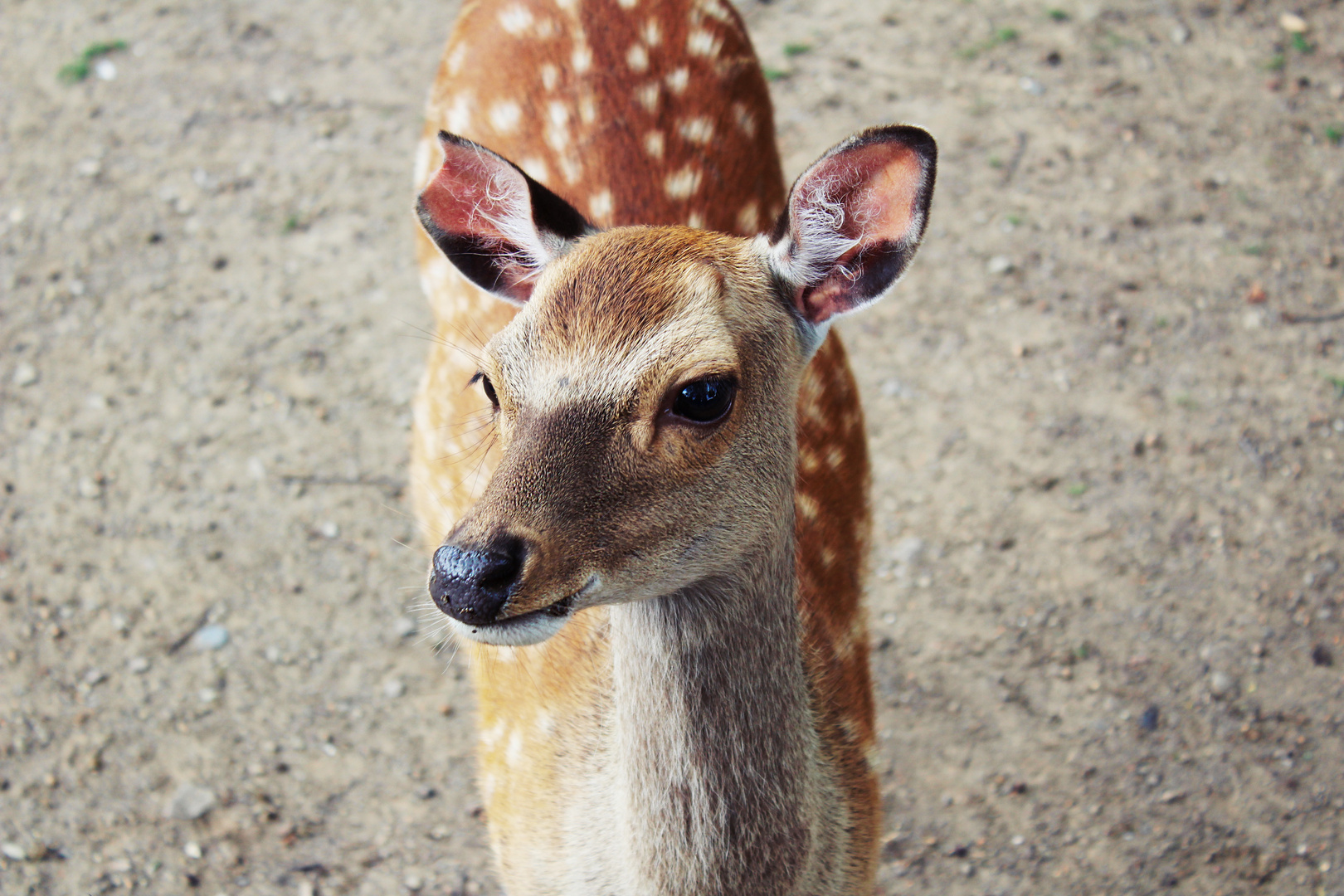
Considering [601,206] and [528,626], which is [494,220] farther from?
[528,626]

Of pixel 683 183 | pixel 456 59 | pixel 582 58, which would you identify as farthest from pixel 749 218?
pixel 456 59

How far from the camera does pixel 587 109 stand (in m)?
2.64

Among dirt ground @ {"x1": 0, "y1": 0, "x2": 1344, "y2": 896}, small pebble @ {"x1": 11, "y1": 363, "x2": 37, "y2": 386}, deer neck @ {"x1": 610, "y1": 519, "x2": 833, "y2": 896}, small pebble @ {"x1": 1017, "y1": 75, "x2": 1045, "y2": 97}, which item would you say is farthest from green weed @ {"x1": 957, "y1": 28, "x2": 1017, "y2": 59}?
small pebble @ {"x1": 11, "y1": 363, "x2": 37, "y2": 386}

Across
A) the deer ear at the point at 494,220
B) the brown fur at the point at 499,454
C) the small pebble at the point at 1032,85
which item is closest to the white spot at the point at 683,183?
the brown fur at the point at 499,454

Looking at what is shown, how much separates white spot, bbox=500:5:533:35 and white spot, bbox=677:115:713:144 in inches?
21.6

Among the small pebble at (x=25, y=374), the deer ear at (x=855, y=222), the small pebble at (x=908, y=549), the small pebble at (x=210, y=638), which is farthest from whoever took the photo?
the small pebble at (x=25, y=374)

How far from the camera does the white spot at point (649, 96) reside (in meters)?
2.66

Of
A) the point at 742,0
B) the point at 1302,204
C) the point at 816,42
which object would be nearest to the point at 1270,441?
the point at 1302,204

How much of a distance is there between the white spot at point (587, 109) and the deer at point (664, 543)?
A: 32cm

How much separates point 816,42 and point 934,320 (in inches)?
59.5

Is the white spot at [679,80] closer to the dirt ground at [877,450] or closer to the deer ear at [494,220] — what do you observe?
the deer ear at [494,220]

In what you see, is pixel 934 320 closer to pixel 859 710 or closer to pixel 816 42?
pixel 816 42

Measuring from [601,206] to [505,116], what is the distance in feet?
1.48

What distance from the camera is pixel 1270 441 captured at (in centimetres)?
347
